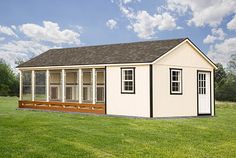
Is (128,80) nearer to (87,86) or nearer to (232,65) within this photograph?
(87,86)

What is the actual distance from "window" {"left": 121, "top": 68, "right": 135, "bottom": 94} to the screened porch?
202cm

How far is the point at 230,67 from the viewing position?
7112cm

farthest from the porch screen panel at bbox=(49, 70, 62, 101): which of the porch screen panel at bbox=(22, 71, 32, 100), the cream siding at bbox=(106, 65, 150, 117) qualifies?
the cream siding at bbox=(106, 65, 150, 117)

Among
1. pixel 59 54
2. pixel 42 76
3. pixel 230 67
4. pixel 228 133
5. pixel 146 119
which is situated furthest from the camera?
pixel 230 67

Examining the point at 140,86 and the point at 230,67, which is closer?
the point at 140,86

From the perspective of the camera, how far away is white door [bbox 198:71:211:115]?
25.7 metres

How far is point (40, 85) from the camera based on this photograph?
29.1 m

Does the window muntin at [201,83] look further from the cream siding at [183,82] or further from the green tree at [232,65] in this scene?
the green tree at [232,65]

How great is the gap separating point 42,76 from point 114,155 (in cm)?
1896

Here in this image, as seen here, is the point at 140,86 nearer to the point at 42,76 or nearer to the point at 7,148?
the point at 42,76

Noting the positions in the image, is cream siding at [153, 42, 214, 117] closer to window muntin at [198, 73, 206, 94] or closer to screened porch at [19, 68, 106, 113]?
window muntin at [198, 73, 206, 94]

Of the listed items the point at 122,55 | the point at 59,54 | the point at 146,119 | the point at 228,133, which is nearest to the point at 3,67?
the point at 59,54

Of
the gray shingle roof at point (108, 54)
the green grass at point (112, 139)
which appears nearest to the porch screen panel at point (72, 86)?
the gray shingle roof at point (108, 54)

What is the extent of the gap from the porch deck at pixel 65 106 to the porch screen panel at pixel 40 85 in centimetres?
53
